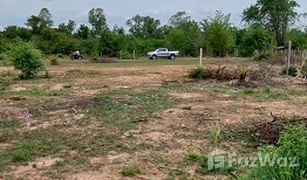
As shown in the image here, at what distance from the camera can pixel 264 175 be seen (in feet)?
10.4

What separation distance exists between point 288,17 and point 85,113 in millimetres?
43207

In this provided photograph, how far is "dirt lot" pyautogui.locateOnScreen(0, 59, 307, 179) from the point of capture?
505cm

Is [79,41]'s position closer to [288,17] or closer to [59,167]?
[288,17]

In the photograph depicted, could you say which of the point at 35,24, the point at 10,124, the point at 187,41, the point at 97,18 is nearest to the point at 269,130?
the point at 10,124

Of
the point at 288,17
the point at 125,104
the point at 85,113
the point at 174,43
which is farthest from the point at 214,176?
the point at 288,17

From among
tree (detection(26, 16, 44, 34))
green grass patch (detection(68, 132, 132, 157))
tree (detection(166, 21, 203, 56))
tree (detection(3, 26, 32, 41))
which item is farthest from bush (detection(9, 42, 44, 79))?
tree (detection(26, 16, 44, 34))

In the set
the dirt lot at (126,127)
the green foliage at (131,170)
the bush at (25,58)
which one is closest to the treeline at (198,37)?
the bush at (25,58)

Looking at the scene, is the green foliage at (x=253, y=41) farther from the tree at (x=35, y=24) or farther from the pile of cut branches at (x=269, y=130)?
the pile of cut branches at (x=269, y=130)

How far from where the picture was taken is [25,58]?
16.6 metres

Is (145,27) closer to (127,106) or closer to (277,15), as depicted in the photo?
(277,15)

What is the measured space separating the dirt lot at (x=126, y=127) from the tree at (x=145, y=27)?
154 feet

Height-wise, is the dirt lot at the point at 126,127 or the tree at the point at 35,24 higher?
the tree at the point at 35,24

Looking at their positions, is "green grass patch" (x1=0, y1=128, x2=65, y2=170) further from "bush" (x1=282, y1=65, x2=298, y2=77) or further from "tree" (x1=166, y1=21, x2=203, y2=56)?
"tree" (x1=166, y1=21, x2=203, y2=56)

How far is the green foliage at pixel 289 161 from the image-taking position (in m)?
3.12
